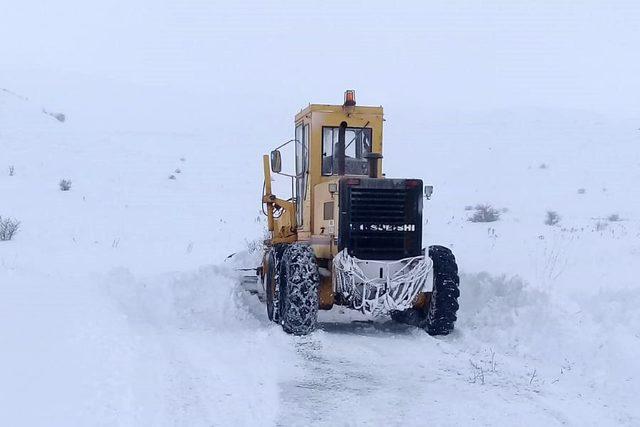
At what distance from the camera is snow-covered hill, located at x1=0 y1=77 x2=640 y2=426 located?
5.58 metres

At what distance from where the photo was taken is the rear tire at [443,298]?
899cm

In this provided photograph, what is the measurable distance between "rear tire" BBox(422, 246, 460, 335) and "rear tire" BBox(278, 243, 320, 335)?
4.85 ft

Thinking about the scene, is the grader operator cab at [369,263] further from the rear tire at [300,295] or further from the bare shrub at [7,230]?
the bare shrub at [7,230]

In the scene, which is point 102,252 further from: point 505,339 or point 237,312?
point 505,339

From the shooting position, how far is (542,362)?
747 centimetres

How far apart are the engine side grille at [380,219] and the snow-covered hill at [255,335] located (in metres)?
1.10

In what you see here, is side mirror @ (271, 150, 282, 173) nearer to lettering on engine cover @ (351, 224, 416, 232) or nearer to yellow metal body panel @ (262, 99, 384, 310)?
yellow metal body panel @ (262, 99, 384, 310)

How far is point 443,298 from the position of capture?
29.6ft

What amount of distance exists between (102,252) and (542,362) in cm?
786

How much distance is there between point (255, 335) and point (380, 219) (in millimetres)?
2067

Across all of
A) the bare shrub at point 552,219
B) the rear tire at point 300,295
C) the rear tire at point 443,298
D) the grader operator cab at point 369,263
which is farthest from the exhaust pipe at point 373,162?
the bare shrub at point 552,219

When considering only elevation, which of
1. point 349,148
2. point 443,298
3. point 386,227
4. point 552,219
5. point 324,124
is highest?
point 324,124

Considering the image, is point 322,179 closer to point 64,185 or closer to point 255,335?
point 255,335

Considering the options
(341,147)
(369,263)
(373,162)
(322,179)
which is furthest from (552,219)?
(369,263)
